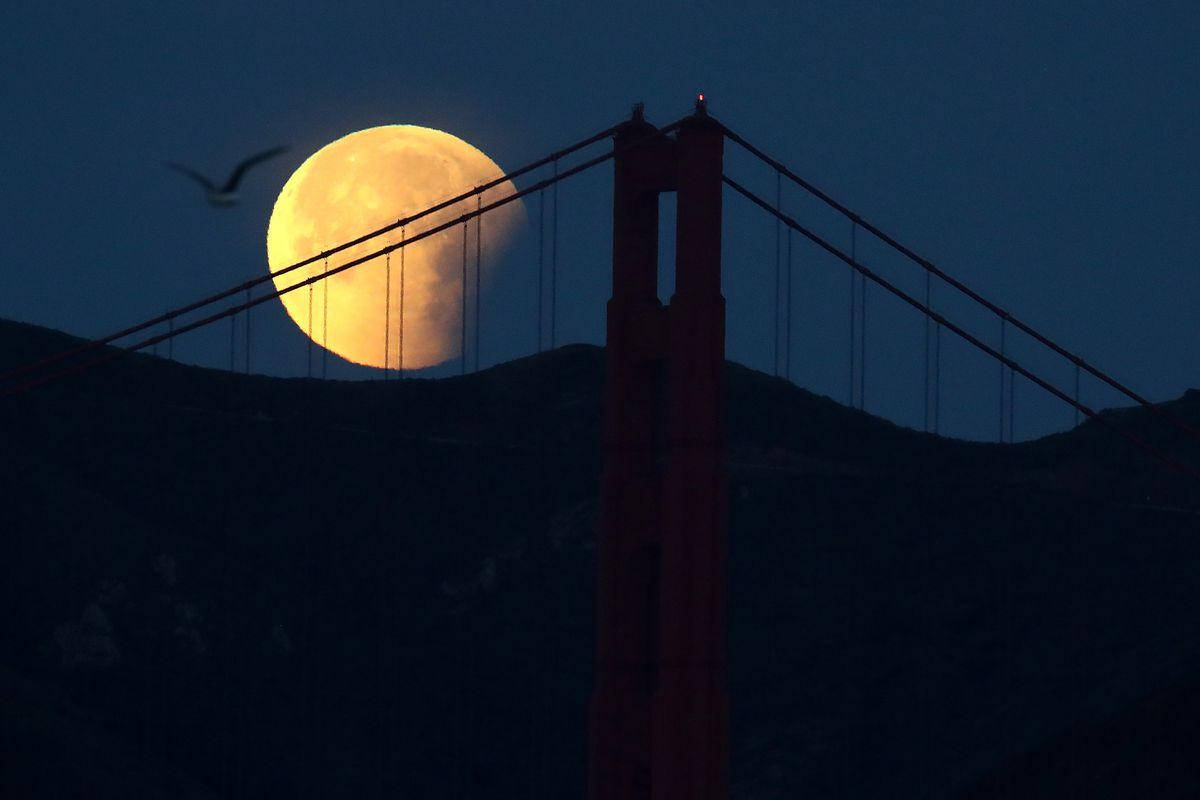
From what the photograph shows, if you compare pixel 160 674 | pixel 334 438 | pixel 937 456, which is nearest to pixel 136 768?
pixel 160 674

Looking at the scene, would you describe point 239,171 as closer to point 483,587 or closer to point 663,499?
point 663,499

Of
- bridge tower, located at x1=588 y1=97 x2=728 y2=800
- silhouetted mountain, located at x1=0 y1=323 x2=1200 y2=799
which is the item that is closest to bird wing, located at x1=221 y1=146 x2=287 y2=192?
bridge tower, located at x1=588 y1=97 x2=728 y2=800

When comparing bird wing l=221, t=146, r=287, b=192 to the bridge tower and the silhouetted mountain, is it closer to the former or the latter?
the bridge tower

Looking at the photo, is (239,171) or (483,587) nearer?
(239,171)

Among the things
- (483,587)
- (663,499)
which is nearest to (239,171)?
(663,499)

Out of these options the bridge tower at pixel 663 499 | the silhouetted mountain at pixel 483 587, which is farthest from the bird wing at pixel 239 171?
the silhouetted mountain at pixel 483 587

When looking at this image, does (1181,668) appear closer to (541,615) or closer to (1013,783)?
(1013,783)
